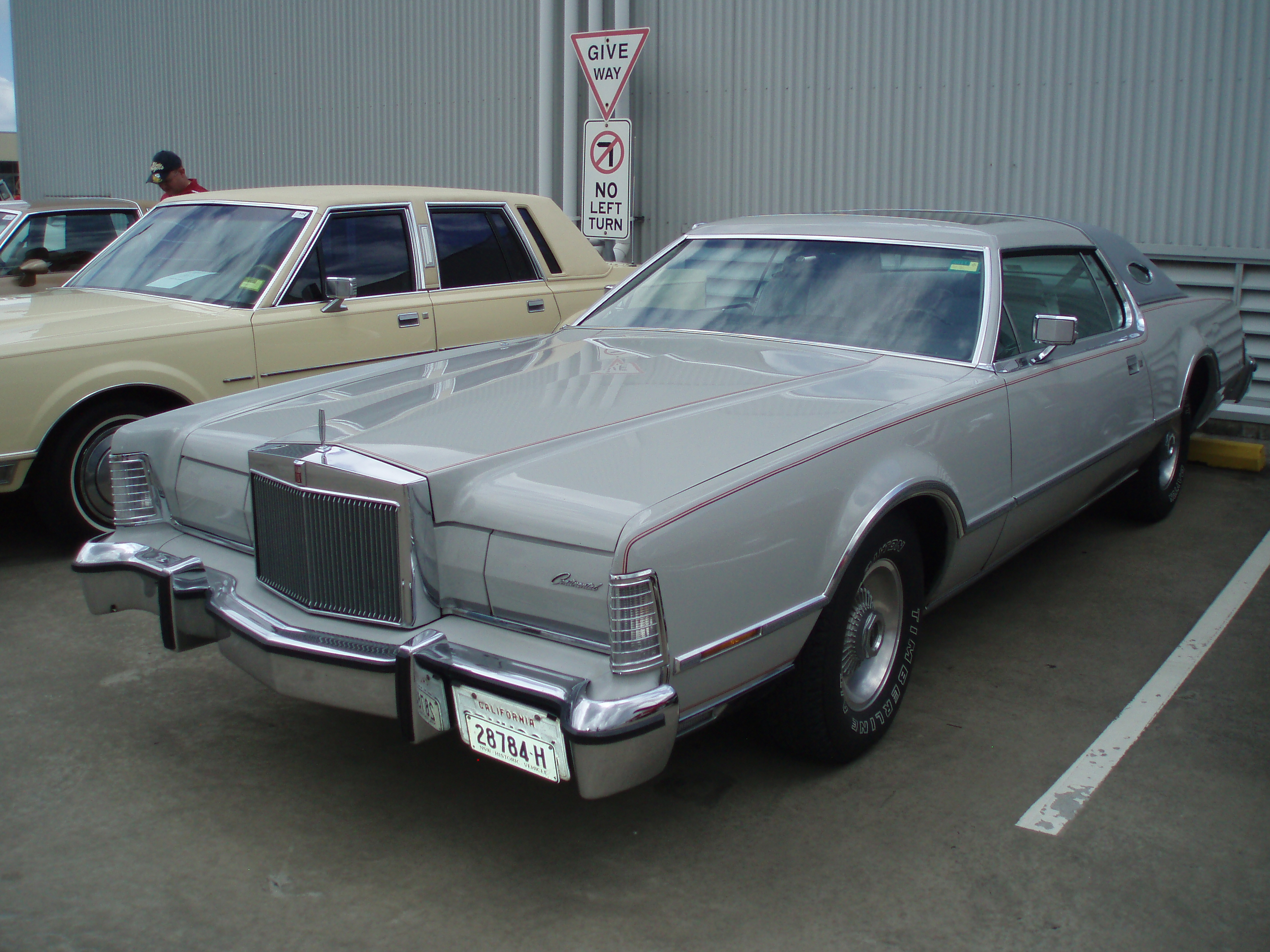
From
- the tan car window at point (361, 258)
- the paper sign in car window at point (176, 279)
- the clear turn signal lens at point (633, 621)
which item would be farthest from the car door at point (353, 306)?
the clear turn signal lens at point (633, 621)

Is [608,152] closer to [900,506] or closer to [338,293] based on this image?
[338,293]

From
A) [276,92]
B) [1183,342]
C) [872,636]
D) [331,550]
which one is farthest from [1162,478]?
[276,92]

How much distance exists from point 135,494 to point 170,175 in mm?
5085

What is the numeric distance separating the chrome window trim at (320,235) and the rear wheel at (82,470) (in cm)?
83

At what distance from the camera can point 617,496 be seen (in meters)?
2.51

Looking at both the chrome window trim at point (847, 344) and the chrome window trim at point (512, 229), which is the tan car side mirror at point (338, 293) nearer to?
the chrome window trim at point (512, 229)

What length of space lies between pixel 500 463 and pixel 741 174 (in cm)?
680

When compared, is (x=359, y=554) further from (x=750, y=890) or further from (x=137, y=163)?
(x=137, y=163)

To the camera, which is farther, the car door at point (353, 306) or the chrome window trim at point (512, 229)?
the chrome window trim at point (512, 229)

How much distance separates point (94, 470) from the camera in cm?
499

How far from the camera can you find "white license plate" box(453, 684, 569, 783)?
2.37 meters

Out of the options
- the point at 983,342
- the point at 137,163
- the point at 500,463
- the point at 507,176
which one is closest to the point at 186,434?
the point at 500,463

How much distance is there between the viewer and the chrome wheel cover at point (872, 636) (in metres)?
3.13

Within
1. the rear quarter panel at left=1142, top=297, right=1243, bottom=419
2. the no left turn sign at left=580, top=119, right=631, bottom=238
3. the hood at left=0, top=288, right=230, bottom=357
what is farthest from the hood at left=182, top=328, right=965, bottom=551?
the no left turn sign at left=580, top=119, right=631, bottom=238
